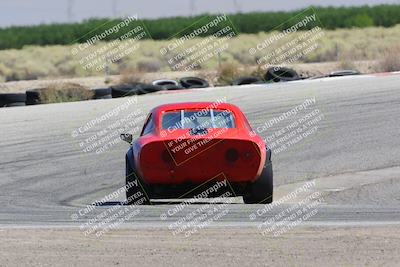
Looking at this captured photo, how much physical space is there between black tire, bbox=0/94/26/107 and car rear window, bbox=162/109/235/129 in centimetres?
1459

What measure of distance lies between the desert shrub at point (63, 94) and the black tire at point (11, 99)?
3.01ft

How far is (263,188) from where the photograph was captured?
13461 millimetres

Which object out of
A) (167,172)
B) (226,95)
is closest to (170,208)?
(167,172)

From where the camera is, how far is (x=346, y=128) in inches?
851

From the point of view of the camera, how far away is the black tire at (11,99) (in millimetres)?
27897

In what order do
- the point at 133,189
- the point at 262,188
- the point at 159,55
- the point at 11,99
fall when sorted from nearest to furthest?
the point at 262,188 < the point at 133,189 < the point at 11,99 < the point at 159,55

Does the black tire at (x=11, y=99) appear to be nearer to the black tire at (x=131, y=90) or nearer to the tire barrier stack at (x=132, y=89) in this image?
Result: the tire barrier stack at (x=132, y=89)

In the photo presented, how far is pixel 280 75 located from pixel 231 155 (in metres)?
20.1

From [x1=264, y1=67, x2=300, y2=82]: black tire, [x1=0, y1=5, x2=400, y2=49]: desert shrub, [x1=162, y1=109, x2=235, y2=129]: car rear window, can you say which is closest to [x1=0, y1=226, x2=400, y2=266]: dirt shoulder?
[x1=162, y1=109, x2=235, y2=129]: car rear window

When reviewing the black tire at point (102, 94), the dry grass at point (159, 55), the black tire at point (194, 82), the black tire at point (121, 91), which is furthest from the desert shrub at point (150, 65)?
the black tire at point (121, 91)

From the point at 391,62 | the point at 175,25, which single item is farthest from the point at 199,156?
the point at 175,25

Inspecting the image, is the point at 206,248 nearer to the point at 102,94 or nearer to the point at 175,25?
the point at 102,94

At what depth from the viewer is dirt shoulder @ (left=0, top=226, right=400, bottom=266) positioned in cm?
877

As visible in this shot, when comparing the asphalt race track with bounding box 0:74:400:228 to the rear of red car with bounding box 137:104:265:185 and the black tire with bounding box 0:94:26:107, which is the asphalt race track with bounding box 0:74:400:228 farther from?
the black tire with bounding box 0:94:26:107
